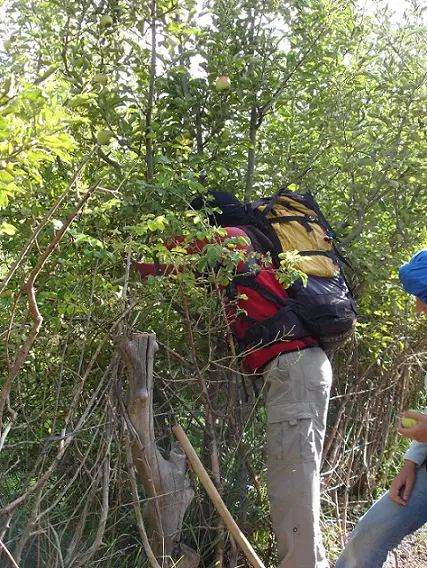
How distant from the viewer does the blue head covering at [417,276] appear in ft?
9.57

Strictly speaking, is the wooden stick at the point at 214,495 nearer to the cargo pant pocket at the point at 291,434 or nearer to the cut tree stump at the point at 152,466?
the cut tree stump at the point at 152,466

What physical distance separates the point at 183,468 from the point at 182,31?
1936 mm

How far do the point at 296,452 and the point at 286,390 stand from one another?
0.28m

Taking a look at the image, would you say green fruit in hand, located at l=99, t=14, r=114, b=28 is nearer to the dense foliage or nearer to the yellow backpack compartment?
the dense foliage

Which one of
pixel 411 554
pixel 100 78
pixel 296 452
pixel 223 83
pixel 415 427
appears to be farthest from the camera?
pixel 411 554

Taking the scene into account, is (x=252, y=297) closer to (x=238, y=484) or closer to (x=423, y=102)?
(x=238, y=484)

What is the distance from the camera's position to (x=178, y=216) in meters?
3.24

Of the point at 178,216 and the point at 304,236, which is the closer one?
the point at 178,216

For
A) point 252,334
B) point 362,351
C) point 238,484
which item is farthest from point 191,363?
point 362,351

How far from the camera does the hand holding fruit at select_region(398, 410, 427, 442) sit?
2828mm

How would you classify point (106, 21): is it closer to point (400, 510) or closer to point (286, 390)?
point (286, 390)

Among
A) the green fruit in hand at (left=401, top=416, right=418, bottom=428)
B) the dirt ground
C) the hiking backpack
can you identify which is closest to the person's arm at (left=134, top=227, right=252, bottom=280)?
the hiking backpack

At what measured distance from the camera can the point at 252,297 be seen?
3.36 metres

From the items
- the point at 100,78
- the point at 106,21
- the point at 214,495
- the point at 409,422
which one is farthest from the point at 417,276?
the point at 106,21
